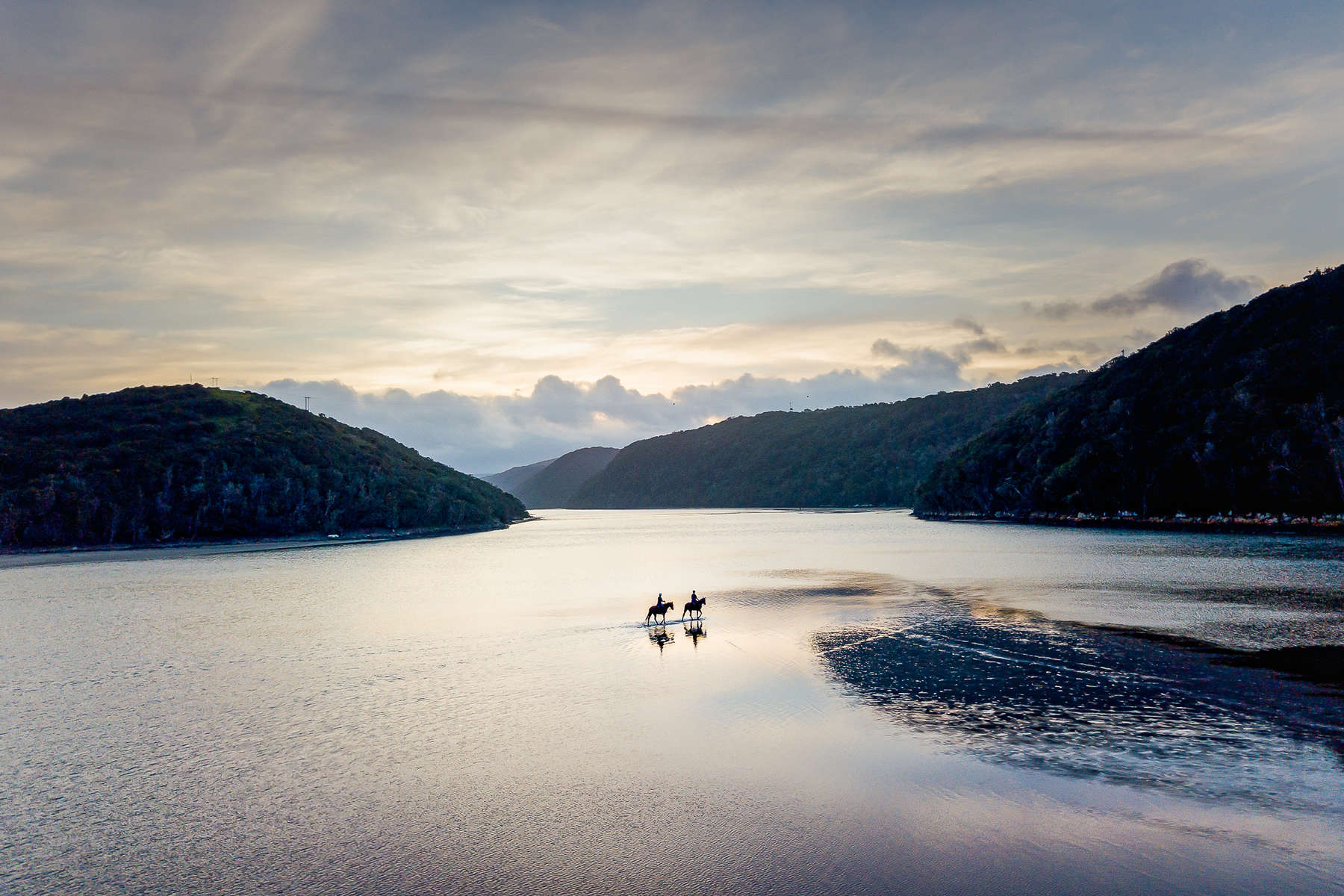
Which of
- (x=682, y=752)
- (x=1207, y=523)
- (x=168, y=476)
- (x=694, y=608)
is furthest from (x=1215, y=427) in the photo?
(x=168, y=476)

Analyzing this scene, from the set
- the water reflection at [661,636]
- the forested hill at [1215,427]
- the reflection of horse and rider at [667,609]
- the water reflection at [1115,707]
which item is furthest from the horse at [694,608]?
the forested hill at [1215,427]

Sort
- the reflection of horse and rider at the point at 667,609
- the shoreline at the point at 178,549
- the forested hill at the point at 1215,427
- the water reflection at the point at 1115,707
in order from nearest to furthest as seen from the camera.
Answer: the water reflection at the point at 1115,707
the reflection of horse and rider at the point at 667,609
the shoreline at the point at 178,549
the forested hill at the point at 1215,427

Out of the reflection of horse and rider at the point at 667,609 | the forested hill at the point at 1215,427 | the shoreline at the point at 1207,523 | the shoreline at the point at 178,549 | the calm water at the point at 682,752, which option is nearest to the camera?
the calm water at the point at 682,752

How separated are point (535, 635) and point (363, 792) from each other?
22511mm

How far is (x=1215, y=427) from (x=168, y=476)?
201996 millimetres

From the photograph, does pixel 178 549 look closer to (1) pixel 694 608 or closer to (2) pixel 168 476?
(2) pixel 168 476

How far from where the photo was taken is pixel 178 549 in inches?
5340

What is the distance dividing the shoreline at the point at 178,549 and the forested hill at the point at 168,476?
2871 mm

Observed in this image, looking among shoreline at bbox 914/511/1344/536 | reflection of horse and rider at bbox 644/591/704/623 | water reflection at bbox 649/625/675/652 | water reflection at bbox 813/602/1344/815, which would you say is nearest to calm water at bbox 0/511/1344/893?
water reflection at bbox 813/602/1344/815

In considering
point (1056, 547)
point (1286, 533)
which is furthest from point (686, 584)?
point (1286, 533)

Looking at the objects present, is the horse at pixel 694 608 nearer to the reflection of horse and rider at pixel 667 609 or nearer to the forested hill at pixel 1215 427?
the reflection of horse and rider at pixel 667 609

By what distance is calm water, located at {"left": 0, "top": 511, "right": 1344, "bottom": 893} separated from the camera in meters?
13.0

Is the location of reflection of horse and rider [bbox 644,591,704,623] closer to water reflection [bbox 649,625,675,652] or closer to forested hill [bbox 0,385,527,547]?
water reflection [bbox 649,625,675,652]

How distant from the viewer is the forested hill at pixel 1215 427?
425 ft
